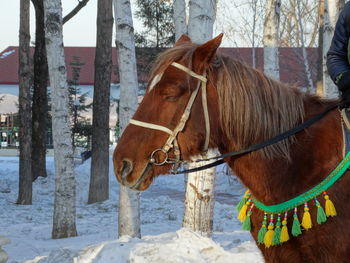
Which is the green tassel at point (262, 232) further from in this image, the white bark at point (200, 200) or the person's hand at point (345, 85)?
the white bark at point (200, 200)

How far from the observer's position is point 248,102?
2.94 m

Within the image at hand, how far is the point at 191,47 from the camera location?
3.04 m

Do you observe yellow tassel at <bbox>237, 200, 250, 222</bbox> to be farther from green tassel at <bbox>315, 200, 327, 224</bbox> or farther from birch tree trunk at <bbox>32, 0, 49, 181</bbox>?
birch tree trunk at <bbox>32, 0, 49, 181</bbox>

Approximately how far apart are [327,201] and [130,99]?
17.8 ft

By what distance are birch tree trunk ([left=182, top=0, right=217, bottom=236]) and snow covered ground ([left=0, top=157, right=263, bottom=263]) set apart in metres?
0.31

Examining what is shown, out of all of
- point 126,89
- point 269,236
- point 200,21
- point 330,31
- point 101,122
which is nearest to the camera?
point 269,236

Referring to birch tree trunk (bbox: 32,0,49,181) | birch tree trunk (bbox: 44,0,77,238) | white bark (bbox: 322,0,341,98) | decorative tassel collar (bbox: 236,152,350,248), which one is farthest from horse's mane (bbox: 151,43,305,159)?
birch tree trunk (bbox: 32,0,49,181)

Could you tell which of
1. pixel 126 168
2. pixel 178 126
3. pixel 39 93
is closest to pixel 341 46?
pixel 178 126

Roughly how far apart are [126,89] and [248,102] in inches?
207

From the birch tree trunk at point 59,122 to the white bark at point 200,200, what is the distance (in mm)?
3549

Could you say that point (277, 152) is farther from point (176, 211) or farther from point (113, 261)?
point (176, 211)

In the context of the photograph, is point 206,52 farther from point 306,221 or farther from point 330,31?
point 330,31

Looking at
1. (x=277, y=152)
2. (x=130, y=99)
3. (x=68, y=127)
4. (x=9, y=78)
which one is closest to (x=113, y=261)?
(x=130, y=99)

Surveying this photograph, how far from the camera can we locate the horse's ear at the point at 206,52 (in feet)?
9.34
